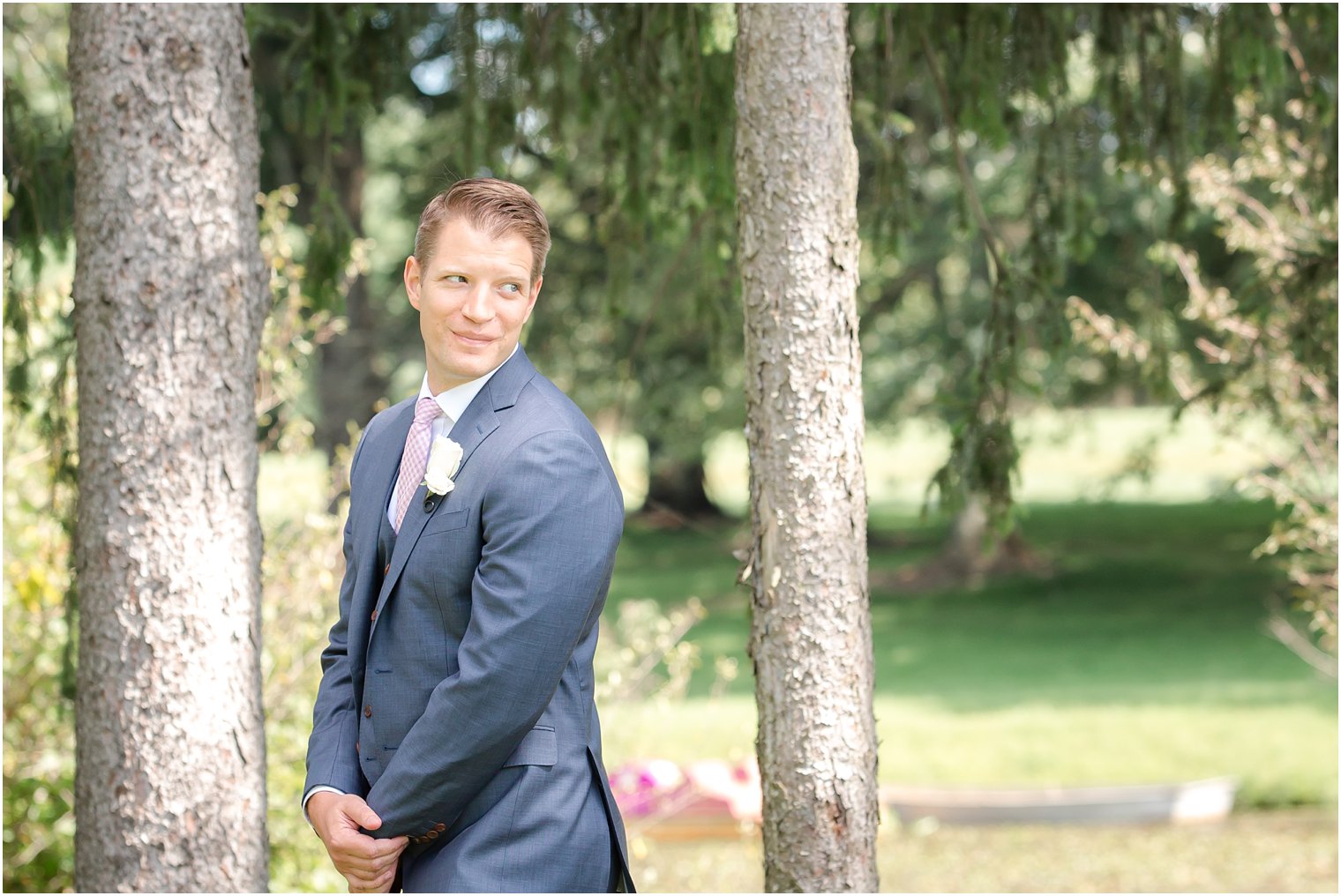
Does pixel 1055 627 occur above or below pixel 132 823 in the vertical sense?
below

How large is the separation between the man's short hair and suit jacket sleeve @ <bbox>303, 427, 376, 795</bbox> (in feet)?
1.60

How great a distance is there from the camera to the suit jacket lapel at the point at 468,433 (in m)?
2.27

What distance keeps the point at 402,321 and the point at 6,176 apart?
12.9 m

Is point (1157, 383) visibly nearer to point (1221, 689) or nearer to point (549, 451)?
point (549, 451)

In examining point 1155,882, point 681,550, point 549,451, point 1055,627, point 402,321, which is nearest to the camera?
point 549,451

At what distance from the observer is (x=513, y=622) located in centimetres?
210

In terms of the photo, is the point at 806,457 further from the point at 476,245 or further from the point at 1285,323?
the point at 1285,323

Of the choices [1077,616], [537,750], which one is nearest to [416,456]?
[537,750]

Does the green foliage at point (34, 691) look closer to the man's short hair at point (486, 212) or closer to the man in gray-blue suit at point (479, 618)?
the man in gray-blue suit at point (479, 618)

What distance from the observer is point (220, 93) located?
11.0 feet

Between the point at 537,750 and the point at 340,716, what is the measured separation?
0.43 metres

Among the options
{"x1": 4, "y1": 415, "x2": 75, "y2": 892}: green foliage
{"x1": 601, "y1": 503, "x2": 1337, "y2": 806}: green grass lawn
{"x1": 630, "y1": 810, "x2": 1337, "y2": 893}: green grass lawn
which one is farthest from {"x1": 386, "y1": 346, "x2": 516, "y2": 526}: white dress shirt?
{"x1": 630, "y1": 810, "x2": 1337, "y2": 893}: green grass lawn

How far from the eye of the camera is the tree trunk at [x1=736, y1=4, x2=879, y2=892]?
3018mm

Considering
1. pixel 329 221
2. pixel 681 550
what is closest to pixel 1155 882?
pixel 329 221
